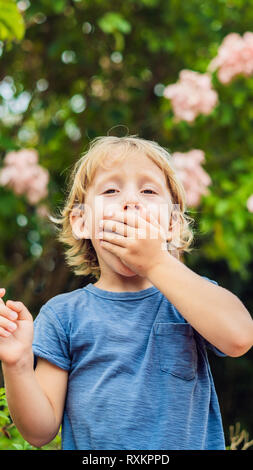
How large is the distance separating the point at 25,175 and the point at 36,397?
7.54 ft

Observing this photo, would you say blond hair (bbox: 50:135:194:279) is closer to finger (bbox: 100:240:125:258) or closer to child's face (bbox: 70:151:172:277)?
child's face (bbox: 70:151:172:277)

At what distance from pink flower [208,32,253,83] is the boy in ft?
7.49

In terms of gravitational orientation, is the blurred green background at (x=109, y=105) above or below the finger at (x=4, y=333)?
above

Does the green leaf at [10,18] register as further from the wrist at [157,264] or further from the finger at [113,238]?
the wrist at [157,264]

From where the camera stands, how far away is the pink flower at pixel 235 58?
3.38 meters

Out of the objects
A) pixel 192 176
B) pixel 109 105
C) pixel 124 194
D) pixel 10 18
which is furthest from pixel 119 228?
pixel 109 105

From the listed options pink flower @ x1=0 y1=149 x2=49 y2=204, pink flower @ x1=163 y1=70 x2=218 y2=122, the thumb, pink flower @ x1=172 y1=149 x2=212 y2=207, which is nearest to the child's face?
the thumb

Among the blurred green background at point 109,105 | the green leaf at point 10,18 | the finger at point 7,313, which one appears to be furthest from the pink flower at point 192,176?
the finger at point 7,313

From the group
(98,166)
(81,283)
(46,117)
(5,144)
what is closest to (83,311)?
(98,166)

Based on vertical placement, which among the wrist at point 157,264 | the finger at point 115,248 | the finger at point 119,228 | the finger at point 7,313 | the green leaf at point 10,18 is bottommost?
the finger at point 7,313

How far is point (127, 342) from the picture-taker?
120 cm

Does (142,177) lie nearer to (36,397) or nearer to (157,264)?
(157,264)

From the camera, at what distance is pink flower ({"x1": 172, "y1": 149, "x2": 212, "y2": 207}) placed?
10.6ft

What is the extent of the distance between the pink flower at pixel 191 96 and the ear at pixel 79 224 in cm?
217
